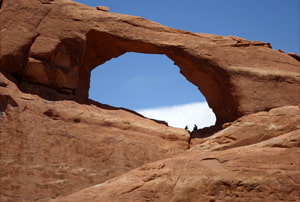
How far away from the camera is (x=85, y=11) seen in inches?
608

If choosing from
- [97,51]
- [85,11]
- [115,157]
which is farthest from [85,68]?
[115,157]

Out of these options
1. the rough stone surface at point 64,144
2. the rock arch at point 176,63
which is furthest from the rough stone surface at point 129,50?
the rough stone surface at point 64,144

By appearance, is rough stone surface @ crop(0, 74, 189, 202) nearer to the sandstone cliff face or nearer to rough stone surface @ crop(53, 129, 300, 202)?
the sandstone cliff face

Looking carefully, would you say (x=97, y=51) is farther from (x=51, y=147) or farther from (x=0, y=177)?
(x=0, y=177)

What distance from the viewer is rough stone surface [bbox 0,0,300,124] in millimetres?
14031

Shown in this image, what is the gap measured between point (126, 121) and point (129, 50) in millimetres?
3467

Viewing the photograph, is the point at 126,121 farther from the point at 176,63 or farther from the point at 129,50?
the point at 176,63

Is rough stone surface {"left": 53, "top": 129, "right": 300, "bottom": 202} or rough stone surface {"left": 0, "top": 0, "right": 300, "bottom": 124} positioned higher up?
rough stone surface {"left": 0, "top": 0, "right": 300, "bottom": 124}

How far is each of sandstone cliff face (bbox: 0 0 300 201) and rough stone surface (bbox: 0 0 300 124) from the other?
1.4 inches

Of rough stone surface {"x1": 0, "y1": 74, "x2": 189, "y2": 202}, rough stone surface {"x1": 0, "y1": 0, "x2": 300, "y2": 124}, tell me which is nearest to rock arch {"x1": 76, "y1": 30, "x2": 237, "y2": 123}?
rough stone surface {"x1": 0, "y1": 0, "x2": 300, "y2": 124}

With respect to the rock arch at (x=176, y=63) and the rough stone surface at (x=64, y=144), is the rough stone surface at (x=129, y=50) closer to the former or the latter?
the rock arch at (x=176, y=63)

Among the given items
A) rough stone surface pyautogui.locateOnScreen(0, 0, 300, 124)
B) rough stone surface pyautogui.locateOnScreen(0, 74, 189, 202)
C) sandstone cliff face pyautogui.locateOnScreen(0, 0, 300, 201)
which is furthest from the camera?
rough stone surface pyautogui.locateOnScreen(0, 0, 300, 124)

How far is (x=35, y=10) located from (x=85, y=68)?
2.76 m

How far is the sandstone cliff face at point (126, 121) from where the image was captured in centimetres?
1036
